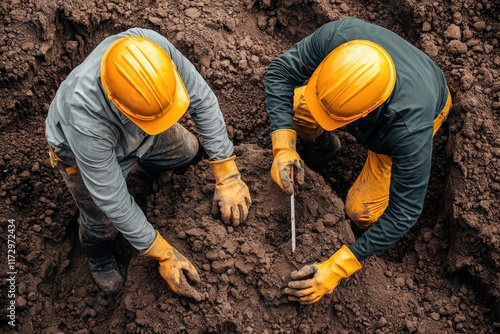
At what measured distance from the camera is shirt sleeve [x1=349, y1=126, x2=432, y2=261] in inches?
130

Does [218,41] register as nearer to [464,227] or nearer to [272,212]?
[272,212]

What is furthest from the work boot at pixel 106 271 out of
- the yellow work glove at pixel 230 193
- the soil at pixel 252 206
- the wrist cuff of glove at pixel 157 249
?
the yellow work glove at pixel 230 193

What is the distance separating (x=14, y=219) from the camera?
14.1 ft

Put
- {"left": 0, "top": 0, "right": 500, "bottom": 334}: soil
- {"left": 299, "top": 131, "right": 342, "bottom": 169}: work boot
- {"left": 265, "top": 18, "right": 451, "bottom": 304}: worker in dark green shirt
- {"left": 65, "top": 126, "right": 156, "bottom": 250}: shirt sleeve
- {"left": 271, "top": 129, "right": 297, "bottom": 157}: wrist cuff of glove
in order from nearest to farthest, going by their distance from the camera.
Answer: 1. {"left": 65, "top": 126, "right": 156, "bottom": 250}: shirt sleeve
2. {"left": 265, "top": 18, "right": 451, "bottom": 304}: worker in dark green shirt
3. {"left": 0, "top": 0, "right": 500, "bottom": 334}: soil
4. {"left": 271, "top": 129, "right": 297, "bottom": 157}: wrist cuff of glove
5. {"left": 299, "top": 131, "right": 342, "bottom": 169}: work boot

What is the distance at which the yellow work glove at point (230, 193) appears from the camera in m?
3.67

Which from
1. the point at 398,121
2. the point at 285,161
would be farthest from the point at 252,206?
the point at 398,121

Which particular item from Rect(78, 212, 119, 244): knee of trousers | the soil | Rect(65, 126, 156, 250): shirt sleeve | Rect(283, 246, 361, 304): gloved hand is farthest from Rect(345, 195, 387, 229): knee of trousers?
Rect(78, 212, 119, 244): knee of trousers

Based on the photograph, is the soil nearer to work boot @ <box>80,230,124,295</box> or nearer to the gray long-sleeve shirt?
work boot @ <box>80,230,124,295</box>

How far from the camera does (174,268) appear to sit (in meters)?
3.45

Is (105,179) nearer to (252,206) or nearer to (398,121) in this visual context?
(252,206)

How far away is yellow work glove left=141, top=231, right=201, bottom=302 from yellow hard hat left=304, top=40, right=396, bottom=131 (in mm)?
1372

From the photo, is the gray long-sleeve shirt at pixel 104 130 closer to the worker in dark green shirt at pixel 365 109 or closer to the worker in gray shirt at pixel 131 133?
the worker in gray shirt at pixel 131 133

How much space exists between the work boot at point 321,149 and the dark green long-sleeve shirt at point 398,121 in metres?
0.64

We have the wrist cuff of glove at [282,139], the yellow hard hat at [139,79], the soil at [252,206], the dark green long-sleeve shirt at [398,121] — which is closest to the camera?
the yellow hard hat at [139,79]
